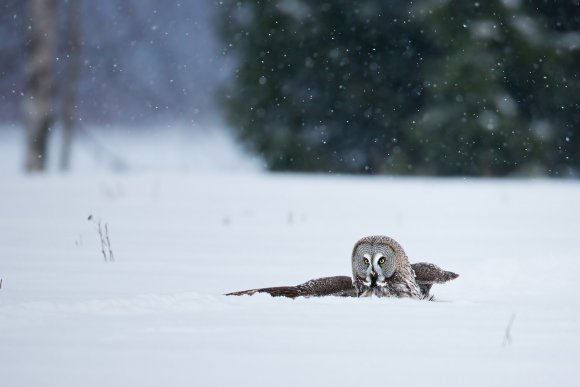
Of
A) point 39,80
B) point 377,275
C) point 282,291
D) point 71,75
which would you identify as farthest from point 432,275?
point 71,75

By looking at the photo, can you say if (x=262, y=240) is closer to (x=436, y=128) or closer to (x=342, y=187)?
(x=342, y=187)

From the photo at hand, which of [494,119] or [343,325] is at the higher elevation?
[494,119]

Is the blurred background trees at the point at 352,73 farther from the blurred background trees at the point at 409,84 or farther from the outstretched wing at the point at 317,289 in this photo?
the outstretched wing at the point at 317,289

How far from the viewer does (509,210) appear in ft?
31.1

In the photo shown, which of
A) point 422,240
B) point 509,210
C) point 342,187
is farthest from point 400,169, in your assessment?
point 422,240

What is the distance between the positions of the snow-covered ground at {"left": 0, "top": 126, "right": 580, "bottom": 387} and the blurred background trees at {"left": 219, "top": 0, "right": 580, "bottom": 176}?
19.8 feet

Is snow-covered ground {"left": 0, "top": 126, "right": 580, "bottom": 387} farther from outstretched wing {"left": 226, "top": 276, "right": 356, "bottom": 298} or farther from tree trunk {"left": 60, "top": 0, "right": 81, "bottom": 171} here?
tree trunk {"left": 60, "top": 0, "right": 81, "bottom": 171}

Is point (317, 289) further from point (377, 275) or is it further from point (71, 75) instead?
point (71, 75)

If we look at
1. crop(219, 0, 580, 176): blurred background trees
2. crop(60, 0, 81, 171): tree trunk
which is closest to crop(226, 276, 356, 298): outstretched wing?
crop(219, 0, 580, 176): blurred background trees

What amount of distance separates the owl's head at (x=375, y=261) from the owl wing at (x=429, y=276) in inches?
14.1

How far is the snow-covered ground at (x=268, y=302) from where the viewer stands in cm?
257

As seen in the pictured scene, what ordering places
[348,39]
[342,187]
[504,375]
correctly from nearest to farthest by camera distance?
[504,375] → [342,187] → [348,39]

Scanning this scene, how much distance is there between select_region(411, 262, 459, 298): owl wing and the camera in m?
4.58

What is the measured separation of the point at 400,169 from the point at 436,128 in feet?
4.75
